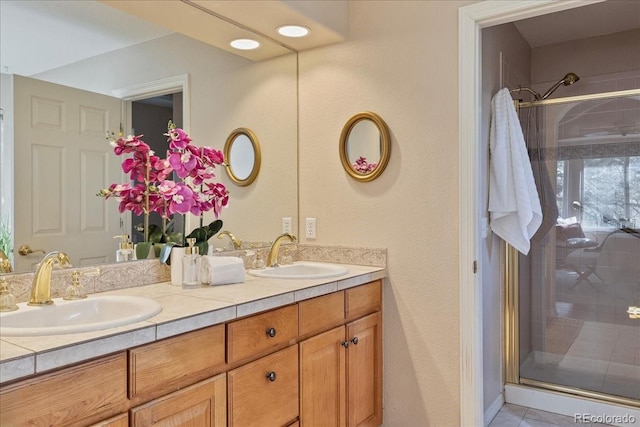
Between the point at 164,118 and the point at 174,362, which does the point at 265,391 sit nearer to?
the point at 174,362

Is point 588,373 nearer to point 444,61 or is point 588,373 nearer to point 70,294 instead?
point 444,61

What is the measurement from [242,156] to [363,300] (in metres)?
0.98

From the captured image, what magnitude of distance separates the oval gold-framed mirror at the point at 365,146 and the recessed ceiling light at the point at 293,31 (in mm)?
497

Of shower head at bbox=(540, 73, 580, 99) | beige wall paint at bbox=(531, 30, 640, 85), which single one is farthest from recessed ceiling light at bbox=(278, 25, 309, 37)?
beige wall paint at bbox=(531, 30, 640, 85)

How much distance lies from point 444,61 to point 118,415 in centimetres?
194

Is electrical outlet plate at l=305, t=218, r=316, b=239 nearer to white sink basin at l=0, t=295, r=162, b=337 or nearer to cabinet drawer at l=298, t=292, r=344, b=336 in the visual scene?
cabinet drawer at l=298, t=292, r=344, b=336

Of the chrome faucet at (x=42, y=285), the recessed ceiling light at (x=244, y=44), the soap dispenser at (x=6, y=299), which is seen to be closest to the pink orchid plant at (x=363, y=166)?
the recessed ceiling light at (x=244, y=44)

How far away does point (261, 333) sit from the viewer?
1.60 metres

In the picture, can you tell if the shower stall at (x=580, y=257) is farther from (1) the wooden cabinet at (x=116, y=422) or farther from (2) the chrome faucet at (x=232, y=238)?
(1) the wooden cabinet at (x=116, y=422)

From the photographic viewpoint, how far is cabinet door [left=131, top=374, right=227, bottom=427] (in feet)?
4.01

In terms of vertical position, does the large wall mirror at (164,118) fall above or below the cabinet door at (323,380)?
above

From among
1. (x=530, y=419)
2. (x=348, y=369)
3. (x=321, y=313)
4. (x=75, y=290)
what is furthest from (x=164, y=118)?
(x=530, y=419)

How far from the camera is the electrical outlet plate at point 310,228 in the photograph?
262cm

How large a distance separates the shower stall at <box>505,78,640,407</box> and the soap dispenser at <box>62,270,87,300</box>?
2444mm
